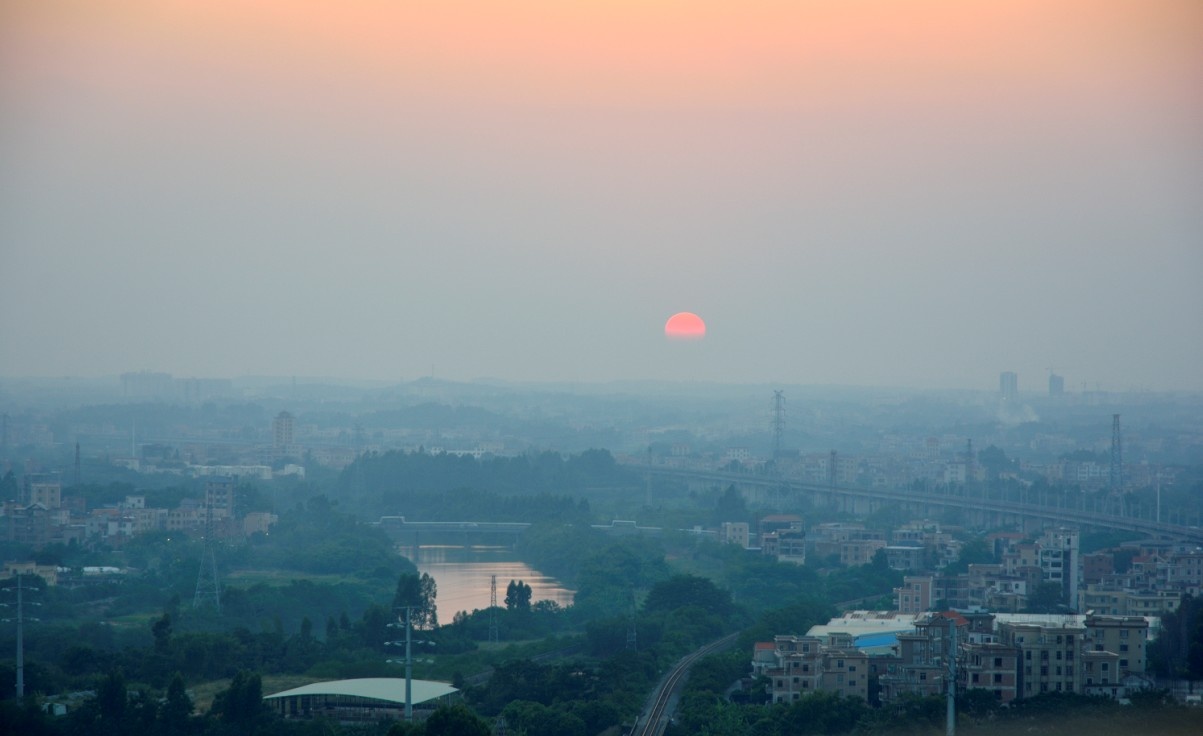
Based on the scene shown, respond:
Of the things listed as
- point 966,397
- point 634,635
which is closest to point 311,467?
point 634,635

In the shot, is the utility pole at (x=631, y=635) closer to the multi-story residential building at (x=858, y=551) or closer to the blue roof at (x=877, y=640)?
the blue roof at (x=877, y=640)

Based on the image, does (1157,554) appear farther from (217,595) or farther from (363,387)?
(363,387)

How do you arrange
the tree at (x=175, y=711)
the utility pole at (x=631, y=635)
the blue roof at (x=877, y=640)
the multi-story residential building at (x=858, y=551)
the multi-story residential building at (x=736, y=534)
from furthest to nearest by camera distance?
the multi-story residential building at (x=736, y=534), the multi-story residential building at (x=858, y=551), the utility pole at (x=631, y=635), the blue roof at (x=877, y=640), the tree at (x=175, y=711)

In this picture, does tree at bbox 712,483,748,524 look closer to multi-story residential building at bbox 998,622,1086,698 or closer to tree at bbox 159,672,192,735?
multi-story residential building at bbox 998,622,1086,698

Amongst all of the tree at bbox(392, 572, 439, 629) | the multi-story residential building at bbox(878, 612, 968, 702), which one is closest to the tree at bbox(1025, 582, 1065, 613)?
the multi-story residential building at bbox(878, 612, 968, 702)

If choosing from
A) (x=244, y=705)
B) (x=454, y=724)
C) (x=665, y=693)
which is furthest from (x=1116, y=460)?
(x=454, y=724)

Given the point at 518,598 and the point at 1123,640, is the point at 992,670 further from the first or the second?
the point at 518,598

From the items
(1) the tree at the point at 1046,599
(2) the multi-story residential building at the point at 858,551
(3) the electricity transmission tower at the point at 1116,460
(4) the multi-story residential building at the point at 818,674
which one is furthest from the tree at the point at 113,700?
(3) the electricity transmission tower at the point at 1116,460
